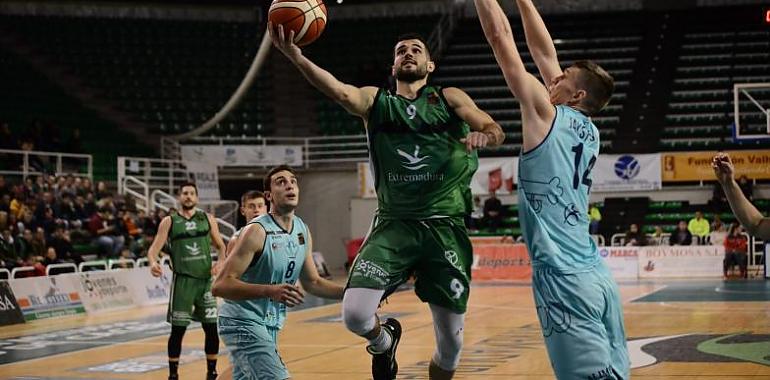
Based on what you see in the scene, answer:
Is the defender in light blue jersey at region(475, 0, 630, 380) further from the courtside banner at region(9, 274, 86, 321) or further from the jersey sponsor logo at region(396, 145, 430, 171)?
the courtside banner at region(9, 274, 86, 321)

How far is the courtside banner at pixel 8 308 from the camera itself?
53.7 ft

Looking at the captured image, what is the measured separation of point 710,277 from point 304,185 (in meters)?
12.2

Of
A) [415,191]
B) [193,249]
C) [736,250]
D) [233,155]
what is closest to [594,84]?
[415,191]

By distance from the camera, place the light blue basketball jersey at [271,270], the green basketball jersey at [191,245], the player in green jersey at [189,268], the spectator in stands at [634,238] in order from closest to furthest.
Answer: the light blue basketball jersey at [271,270], the player in green jersey at [189,268], the green basketball jersey at [191,245], the spectator in stands at [634,238]

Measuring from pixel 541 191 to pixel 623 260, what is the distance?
20.2 metres

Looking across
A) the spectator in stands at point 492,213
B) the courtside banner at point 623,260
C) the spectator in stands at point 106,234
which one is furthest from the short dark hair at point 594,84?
the spectator in stands at point 492,213

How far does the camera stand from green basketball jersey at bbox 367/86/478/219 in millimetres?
6531

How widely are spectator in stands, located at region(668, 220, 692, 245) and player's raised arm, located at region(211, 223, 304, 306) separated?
19.2 meters

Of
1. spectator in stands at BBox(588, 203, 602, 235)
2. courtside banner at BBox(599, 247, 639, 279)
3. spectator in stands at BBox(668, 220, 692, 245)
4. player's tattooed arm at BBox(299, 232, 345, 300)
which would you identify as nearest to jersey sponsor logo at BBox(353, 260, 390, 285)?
player's tattooed arm at BBox(299, 232, 345, 300)

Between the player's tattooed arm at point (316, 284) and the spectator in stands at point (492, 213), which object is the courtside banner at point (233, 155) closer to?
the spectator in stands at point (492, 213)

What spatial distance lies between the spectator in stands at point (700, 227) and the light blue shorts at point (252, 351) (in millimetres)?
19783

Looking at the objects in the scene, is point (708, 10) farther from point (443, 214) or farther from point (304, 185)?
point (443, 214)

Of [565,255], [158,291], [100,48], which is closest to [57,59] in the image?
[100,48]

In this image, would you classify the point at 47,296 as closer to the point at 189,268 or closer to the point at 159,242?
the point at 159,242
